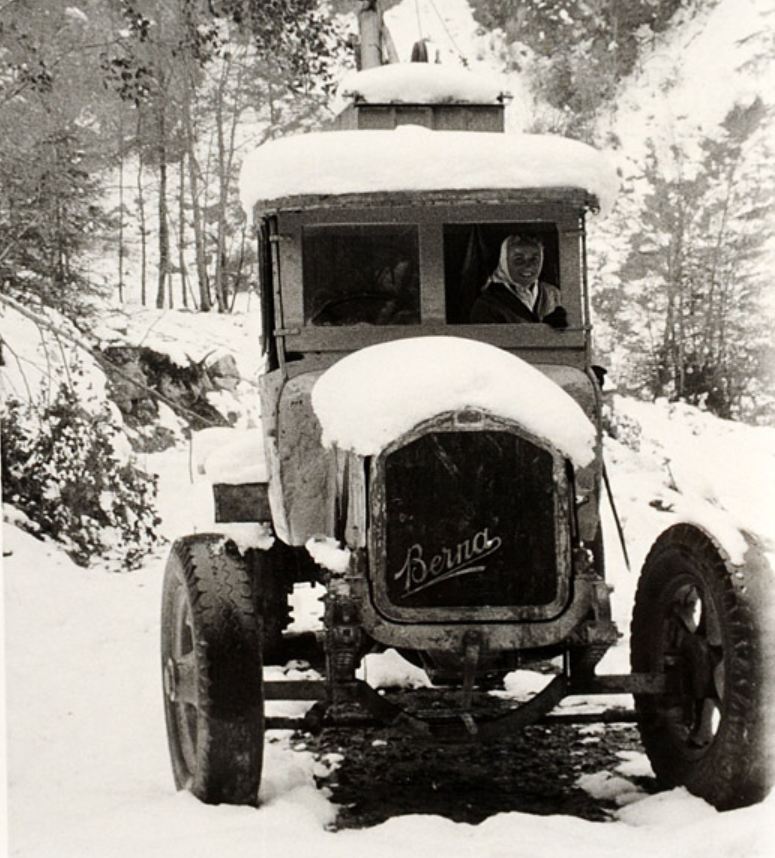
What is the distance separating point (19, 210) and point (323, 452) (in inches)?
157

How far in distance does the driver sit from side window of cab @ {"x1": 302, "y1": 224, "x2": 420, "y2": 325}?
10.0 inches

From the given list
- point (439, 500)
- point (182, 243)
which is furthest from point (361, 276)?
point (182, 243)

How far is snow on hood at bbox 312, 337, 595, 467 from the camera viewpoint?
11.3 ft

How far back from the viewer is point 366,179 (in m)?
4.02

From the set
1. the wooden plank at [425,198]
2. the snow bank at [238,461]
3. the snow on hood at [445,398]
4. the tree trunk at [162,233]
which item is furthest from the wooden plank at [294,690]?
the tree trunk at [162,233]

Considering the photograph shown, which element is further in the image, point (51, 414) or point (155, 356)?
point (155, 356)

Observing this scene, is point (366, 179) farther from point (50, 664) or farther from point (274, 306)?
point (50, 664)

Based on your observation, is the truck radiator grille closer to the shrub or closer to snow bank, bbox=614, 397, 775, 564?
snow bank, bbox=614, 397, 775, 564

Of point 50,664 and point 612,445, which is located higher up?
point 50,664

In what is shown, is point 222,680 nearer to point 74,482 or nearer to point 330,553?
point 330,553

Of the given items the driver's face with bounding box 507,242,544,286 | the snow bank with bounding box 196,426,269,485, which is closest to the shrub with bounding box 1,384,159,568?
the snow bank with bounding box 196,426,269,485

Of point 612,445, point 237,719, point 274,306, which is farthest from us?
point 612,445

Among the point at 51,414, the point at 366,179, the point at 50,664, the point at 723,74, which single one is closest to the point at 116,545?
the point at 51,414

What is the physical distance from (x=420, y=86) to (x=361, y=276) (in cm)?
82
